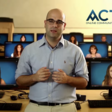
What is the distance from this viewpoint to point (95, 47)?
9.13 ft

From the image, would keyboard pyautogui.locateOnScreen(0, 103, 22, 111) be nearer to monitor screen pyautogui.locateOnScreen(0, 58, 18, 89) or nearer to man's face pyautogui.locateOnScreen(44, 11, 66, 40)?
monitor screen pyautogui.locateOnScreen(0, 58, 18, 89)

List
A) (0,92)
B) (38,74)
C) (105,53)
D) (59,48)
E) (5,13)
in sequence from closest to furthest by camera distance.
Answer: (38,74)
(59,48)
(0,92)
(105,53)
(5,13)

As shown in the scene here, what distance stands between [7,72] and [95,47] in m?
1.61

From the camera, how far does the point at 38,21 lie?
5.67 meters

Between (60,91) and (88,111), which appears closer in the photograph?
(60,91)

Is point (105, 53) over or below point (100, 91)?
over

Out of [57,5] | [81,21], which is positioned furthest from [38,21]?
[81,21]

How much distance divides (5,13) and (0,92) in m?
4.25

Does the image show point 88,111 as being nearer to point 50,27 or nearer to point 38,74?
point 38,74


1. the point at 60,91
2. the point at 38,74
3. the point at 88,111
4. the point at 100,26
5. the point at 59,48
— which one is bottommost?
the point at 88,111

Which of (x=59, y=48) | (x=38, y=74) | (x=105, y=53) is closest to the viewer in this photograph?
(x=38, y=74)

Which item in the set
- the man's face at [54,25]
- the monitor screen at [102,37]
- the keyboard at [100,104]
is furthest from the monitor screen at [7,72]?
the monitor screen at [102,37]

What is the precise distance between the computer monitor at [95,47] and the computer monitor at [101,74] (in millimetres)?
958

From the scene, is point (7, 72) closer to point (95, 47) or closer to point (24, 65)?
point (24, 65)
